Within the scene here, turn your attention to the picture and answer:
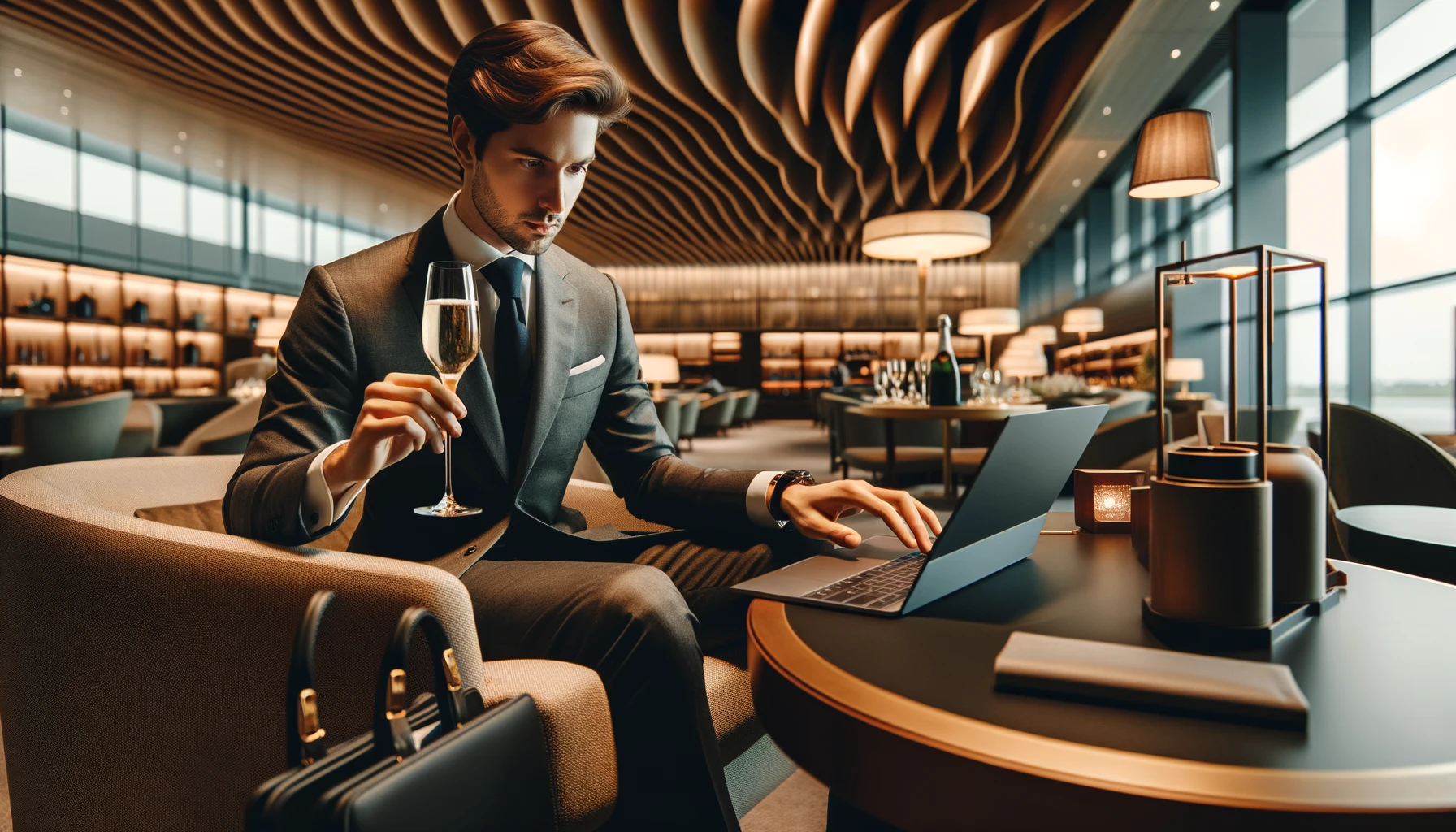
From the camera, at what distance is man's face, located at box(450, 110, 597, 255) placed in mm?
1251

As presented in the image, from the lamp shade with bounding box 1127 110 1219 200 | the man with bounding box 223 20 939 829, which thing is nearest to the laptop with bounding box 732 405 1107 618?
the man with bounding box 223 20 939 829

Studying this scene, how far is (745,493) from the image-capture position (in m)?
1.26

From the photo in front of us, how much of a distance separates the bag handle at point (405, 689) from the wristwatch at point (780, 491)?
0.57m

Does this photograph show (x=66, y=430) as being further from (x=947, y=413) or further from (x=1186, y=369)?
(x=1186, y=369)

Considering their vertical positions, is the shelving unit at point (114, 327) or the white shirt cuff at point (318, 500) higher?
the shelving unit at point (114, 327)

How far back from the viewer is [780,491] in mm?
1209

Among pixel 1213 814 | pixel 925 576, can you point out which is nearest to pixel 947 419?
pixel 925 576

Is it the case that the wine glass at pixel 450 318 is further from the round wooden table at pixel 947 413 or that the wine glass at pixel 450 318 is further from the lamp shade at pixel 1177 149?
the round wooden table at pixel 947 413

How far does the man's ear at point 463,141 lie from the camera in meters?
1.33

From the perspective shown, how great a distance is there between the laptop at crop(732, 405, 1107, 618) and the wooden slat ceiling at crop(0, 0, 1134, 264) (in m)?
5.84

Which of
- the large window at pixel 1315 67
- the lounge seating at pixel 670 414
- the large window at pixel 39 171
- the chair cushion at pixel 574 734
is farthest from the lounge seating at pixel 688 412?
the chair cushion at pixel 574 734

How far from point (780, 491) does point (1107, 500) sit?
48cm

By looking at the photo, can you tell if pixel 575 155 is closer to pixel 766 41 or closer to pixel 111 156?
pixel 766 41

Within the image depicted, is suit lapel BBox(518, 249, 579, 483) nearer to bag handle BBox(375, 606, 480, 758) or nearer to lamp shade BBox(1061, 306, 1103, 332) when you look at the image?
bag handle BBox(375, 606, 480, 758)
